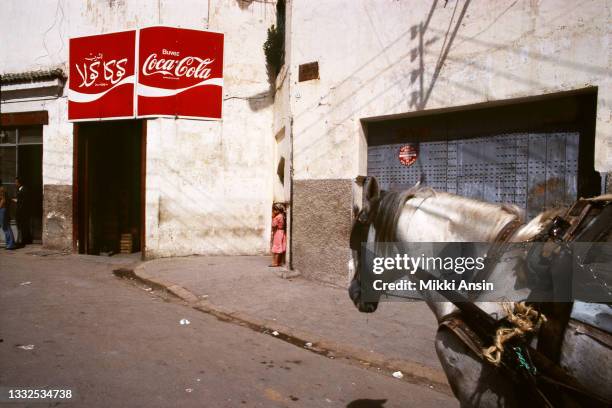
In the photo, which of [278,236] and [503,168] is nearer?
[503,168]

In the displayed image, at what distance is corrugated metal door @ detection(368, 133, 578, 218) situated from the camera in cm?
497

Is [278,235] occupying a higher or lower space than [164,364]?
higher

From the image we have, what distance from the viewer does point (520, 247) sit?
1.89m

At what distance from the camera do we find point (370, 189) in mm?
2475

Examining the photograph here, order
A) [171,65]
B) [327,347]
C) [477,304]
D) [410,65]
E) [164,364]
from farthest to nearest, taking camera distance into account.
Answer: [171,65]
[410,65]
[327,347]
[164,364]
[477,304]

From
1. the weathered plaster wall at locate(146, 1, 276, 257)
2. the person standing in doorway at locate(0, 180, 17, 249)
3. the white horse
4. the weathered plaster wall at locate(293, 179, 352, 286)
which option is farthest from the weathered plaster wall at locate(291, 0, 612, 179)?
the person standing in doorway at locate(0, 180, 17, 249)

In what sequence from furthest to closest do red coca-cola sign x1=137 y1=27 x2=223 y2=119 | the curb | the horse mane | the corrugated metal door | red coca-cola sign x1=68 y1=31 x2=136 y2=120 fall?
red coca-cola sign x1=68 y1=31 x2=136 y2=120, red coca-cola sign x1=137 y1=27 x2=223 y2=119, the corrugated metal door, the curb, the horse mane

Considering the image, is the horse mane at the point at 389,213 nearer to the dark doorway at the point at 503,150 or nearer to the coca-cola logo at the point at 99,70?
the dark doorway at the point at 503,150

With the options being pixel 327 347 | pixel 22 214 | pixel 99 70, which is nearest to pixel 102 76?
pixel 99 70

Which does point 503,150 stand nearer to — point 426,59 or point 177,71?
point 426,59

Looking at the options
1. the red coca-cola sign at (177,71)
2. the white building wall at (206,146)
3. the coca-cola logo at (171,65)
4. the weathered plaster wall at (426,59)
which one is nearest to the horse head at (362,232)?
the weathered plaster wall at (426,59)

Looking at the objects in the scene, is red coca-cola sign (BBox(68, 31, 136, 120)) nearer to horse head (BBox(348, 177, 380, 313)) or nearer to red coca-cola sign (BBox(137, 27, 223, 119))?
red coca-cola sign (BBox(137, 27, 223, 119))

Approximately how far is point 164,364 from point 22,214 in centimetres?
932

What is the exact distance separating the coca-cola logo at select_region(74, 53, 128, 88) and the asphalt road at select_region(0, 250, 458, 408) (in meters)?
5.61
